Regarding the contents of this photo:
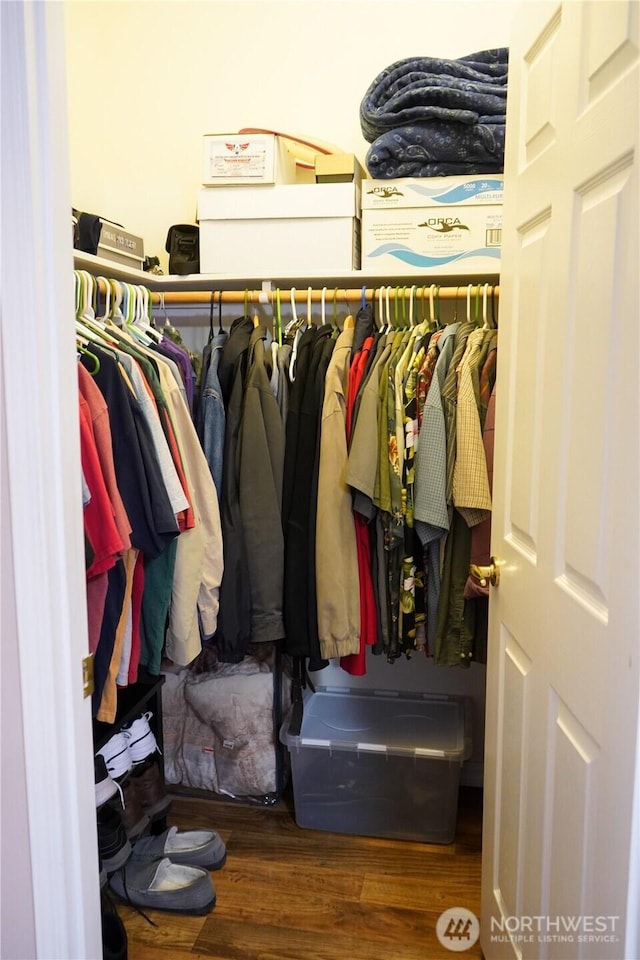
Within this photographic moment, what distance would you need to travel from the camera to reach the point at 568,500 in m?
1.13

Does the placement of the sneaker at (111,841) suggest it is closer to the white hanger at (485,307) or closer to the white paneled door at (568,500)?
the white paneled door at (568,500)

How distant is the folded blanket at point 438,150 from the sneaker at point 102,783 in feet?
5.75

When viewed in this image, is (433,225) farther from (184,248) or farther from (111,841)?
(111,841)

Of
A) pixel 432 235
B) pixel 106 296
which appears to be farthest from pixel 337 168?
pixel 106 296

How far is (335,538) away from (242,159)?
114cm

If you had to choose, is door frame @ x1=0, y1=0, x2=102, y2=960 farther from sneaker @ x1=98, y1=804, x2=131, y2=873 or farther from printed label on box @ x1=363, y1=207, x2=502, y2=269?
printed label on box @ x1=363, y1=207, x2=502, y2=269

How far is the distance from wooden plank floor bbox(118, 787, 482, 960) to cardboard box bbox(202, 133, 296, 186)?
6.37 feet

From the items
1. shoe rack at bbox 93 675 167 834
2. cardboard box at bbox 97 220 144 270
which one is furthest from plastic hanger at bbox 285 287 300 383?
shoe rack at bbox 93 675 167 834

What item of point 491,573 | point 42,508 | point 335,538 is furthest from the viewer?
point 335,538

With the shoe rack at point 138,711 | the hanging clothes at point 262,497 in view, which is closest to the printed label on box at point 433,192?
the hanging clothes at point 262,497

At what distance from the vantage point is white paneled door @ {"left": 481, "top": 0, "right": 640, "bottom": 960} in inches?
36.4

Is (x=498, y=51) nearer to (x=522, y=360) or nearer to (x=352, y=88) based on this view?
(x=352, y=88)

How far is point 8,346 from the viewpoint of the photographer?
0.95 metres

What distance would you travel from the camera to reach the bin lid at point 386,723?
2.18m
